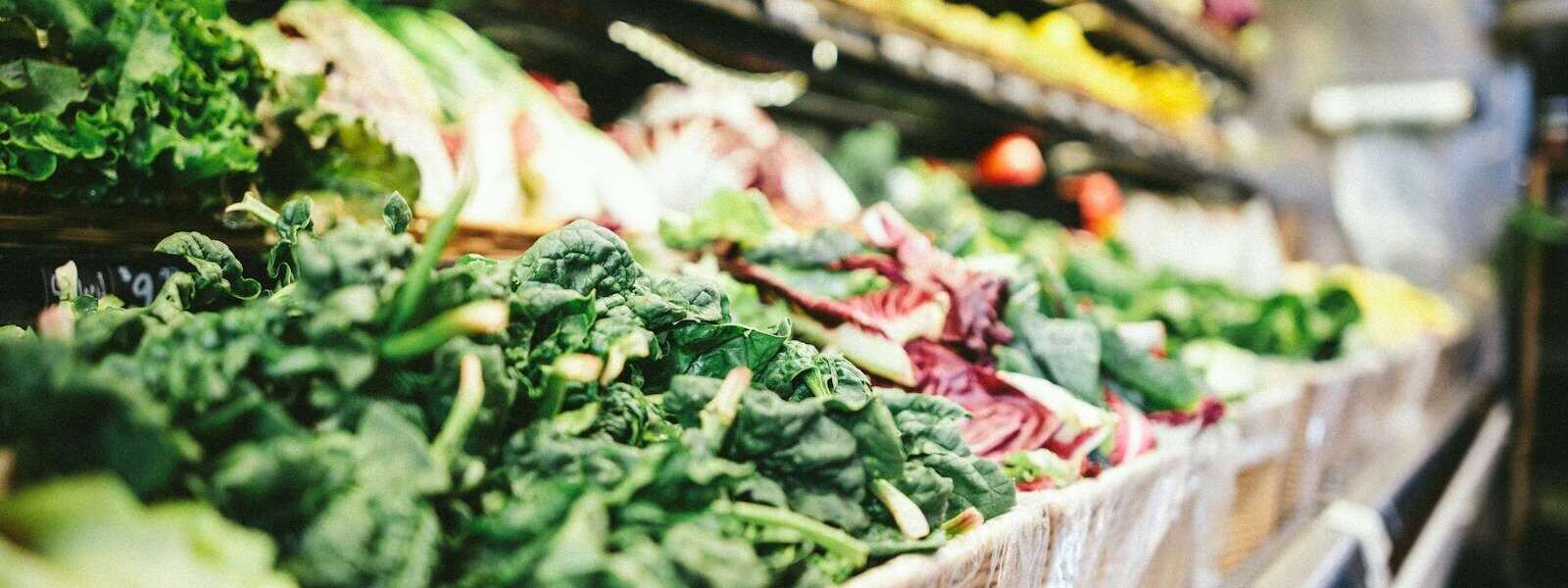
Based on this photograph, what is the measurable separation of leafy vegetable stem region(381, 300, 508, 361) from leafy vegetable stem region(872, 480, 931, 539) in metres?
0.41

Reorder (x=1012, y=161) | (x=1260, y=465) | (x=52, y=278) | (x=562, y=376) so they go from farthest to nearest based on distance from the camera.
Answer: (x=1012, y=161) → (x=1260, y=465) → (x=52, y=278) → (x=562, y=376)

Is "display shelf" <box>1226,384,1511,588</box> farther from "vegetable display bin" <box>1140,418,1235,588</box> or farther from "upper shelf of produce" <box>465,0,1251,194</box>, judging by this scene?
"upper shelf of produce" <box>465,0,1251,194</box>

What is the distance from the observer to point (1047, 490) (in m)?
1.23

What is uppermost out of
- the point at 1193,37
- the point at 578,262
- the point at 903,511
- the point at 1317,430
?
→ the point at 578,262

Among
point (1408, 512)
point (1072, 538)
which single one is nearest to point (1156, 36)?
point (1408, 512)

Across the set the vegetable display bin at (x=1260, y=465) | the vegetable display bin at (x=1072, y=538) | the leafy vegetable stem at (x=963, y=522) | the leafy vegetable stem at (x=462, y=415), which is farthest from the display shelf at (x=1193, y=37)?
the leafy vegetable stem at (x=462, y=415)

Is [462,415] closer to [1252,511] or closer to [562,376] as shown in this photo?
[562,376]

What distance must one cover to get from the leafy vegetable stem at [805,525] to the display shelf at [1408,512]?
123 centimetres

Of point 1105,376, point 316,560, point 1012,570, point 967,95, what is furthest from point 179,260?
point 967,95

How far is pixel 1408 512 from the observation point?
99.0 inches

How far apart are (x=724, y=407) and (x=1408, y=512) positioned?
7.93 feet

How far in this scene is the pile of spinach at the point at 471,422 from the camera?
2.06ft

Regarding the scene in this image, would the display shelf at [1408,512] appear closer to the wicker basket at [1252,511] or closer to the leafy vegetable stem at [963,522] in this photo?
the wicker basket at [1252,511]

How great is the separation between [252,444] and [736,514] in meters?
0.37
